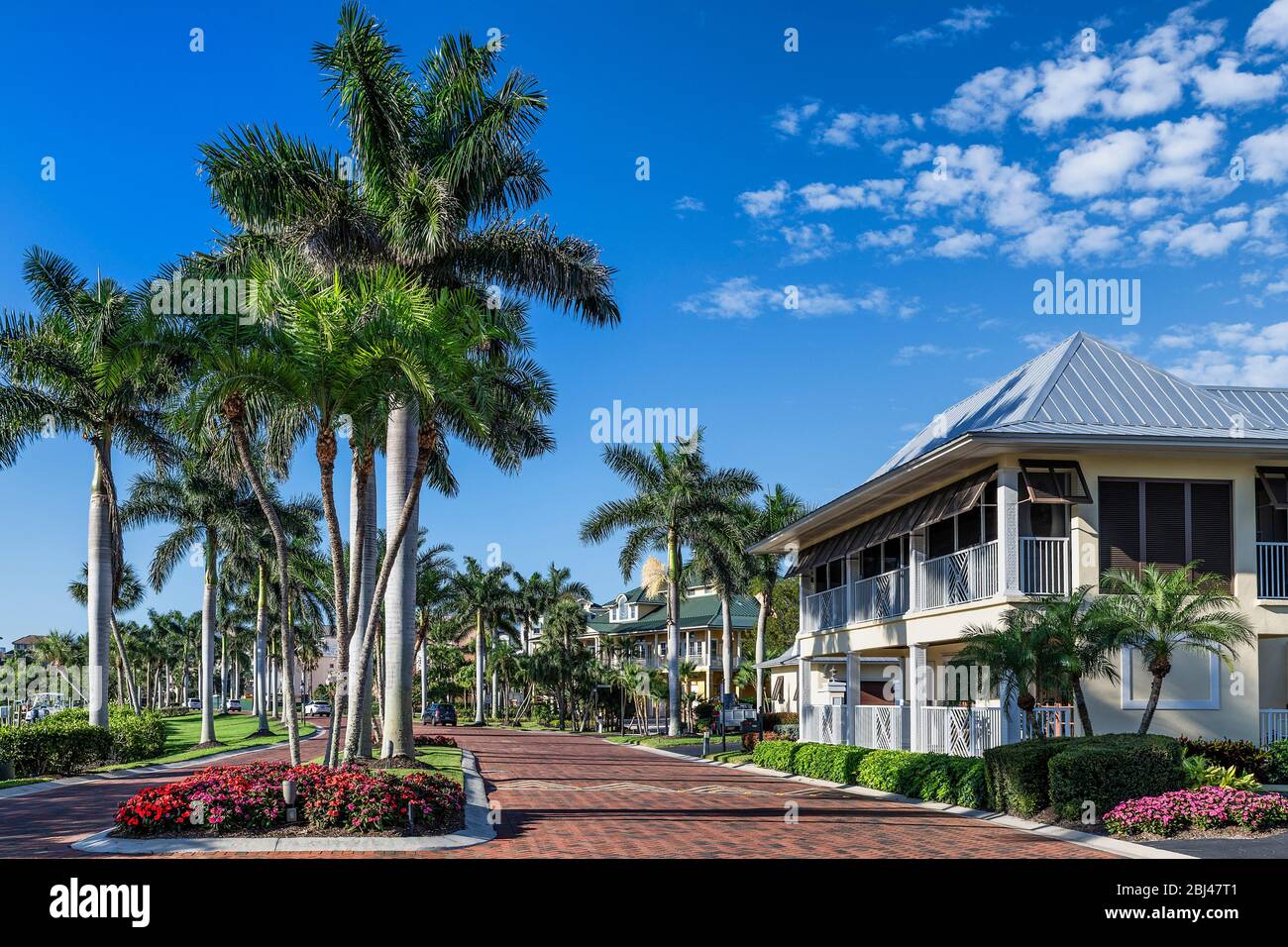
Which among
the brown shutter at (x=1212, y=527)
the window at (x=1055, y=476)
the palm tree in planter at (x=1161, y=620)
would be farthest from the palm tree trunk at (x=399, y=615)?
the brown shutter at (x=1212, y=527)

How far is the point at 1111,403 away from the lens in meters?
24.6

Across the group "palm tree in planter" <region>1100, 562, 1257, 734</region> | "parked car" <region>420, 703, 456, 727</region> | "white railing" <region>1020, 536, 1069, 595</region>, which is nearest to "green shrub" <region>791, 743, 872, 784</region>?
"white railing" <region>1020, 536, 1069, 595</region>

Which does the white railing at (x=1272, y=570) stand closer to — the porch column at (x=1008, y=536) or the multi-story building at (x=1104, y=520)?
the multi-story building at (x=1104, y=520)

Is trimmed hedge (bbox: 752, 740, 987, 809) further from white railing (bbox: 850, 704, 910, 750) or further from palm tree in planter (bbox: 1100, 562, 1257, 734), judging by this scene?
palm tree in planter (bbox: 1100, 562, 1257, 734)

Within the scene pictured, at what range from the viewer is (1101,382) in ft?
83.4

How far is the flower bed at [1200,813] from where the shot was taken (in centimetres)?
1642

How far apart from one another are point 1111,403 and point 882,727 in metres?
8.81

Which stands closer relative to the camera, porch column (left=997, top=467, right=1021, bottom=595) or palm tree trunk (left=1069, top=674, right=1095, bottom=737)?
palm tree trunk (left=1069, top=674, right=1095, bottom=737)

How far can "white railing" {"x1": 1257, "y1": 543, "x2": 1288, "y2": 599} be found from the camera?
22859 mm

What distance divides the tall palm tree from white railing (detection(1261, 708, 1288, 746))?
52.0 m

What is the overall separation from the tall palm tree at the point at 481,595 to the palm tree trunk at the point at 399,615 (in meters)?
45.8

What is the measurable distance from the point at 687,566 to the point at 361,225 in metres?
36.1

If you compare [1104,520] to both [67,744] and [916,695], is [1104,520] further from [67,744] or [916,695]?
[67,744]
